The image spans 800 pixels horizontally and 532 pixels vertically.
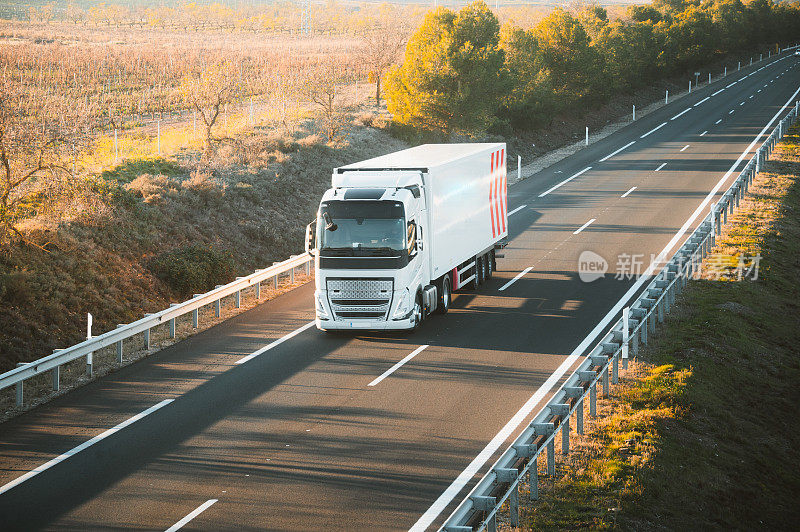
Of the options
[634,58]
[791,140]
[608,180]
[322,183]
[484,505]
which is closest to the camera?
[484,505]

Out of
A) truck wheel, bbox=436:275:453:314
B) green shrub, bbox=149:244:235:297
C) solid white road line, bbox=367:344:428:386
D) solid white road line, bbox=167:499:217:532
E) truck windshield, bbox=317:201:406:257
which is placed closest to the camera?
solid white road line, bbox=167:499:217:532

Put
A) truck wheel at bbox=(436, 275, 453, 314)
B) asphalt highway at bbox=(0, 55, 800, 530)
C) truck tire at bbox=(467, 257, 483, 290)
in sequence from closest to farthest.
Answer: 1. asphalt highway at bbox=(0, 55, 800, 530)
2. truck wheel at bbox=(436, 275, 453, 314)
3. truck tire at bbox=(467, 257, 483, 290)

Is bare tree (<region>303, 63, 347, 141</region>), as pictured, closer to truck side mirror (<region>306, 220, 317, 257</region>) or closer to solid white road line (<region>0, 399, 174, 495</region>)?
truck side mirror (<region>306, 220, 317, 257</region>)

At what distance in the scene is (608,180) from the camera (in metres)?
41.2

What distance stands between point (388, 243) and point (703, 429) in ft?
23.8

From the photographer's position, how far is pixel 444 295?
20266mm

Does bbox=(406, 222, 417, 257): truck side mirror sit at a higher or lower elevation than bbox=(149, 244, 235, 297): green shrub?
higher

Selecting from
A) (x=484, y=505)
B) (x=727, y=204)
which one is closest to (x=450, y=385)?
(x=484, y=505)

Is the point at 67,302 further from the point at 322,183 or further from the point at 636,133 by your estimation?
the point at 636,133

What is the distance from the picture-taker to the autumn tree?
4381 cm

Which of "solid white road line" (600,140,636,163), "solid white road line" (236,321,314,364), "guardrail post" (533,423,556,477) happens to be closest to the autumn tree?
"solid white road line" (600,140,636,163)

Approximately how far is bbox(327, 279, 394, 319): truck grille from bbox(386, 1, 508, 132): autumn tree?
27216 mm

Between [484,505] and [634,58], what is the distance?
6851cm

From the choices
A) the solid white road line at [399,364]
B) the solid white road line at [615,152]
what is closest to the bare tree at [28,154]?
the solid white road line at [399,364]
